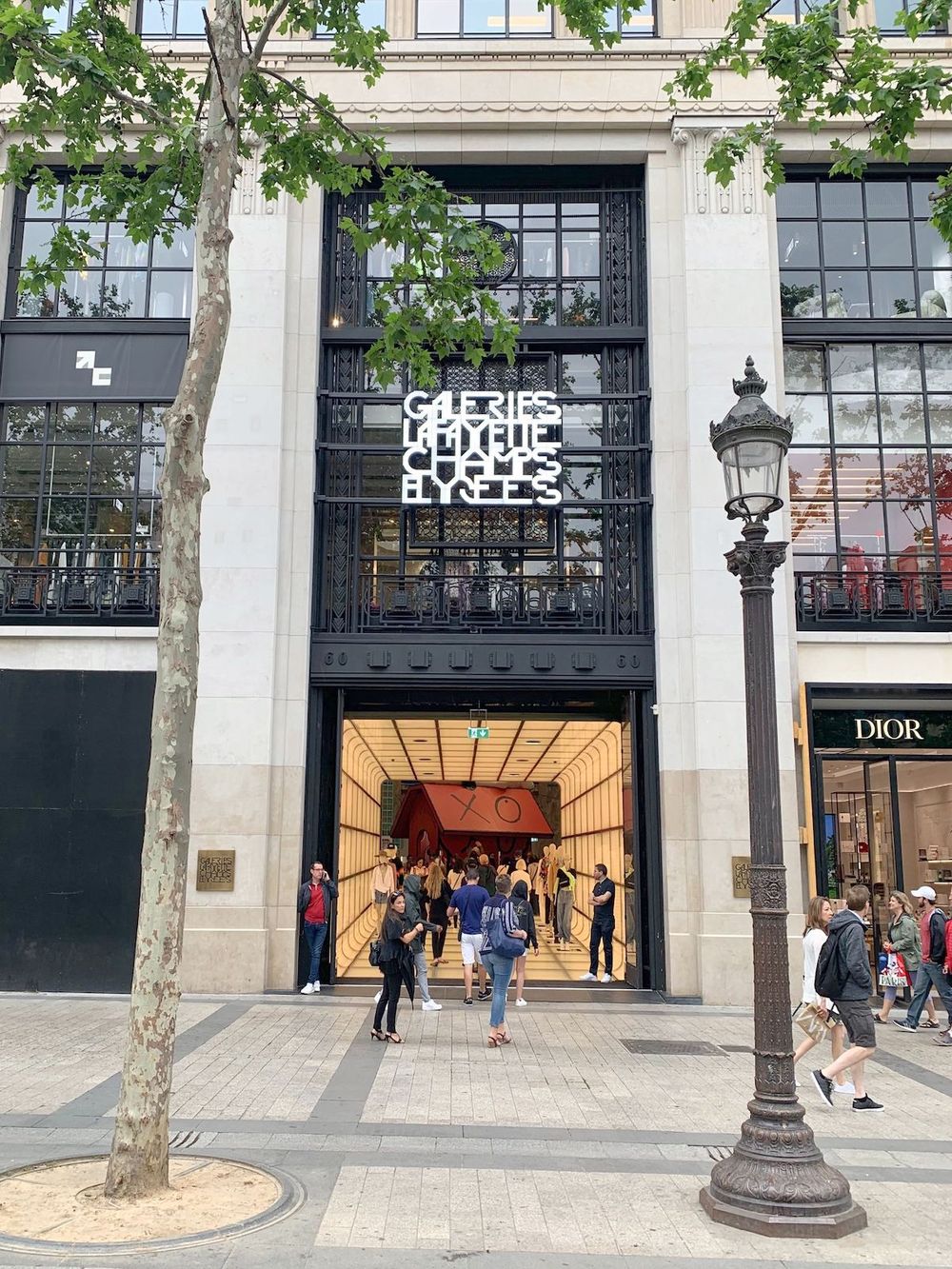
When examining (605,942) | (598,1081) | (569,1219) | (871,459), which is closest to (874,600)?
(871,459)

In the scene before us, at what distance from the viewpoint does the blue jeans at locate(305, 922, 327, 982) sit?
1494cm

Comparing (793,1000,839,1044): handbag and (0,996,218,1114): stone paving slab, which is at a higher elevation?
(793,1000,839,1044): handbag

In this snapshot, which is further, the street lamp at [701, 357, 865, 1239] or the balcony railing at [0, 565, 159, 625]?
the balcony railing at [0, 565, 159, 625]

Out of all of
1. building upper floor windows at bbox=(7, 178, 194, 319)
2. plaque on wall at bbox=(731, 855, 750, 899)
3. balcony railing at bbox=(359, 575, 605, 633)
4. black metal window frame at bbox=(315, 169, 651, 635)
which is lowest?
plaque on wall at bbox=(731, 855, 750, 899)

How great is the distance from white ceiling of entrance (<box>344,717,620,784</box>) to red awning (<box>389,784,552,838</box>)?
1.72 feet

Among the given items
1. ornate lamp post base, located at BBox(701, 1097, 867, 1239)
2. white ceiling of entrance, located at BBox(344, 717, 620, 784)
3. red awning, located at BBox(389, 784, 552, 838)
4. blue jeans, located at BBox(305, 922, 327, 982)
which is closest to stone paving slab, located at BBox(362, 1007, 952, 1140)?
ornate lamp post base, located at BBox(701, 1097, 867, 1239)

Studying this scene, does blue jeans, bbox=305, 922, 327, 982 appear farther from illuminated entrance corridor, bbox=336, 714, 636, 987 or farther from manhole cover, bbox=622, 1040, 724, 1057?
manhole cover, bbox=622, 1040, 724, 1057

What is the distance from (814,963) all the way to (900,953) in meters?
4.58

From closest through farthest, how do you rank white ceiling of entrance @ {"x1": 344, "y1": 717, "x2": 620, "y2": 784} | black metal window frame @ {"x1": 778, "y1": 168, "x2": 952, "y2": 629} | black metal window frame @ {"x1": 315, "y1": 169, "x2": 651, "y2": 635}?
black metal window frame @ {"x1": 778, "y1": 168, "x2": 952, "y2": 629}, black metal window frame @ {"x1": 315, "y1": 169, "x2": 651, "y2": 635}, white ceiling of entrance @ {"x1": 344, "y1": 717, "x2": 620, "y2": 784}

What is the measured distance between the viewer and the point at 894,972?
539 inches

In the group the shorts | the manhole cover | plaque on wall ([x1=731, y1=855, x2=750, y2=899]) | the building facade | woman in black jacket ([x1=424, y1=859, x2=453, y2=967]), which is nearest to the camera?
the shorts

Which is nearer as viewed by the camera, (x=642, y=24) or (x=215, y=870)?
(x=215, y=870)

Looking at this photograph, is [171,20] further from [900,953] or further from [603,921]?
[900,953]

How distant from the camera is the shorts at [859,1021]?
9039 mm
